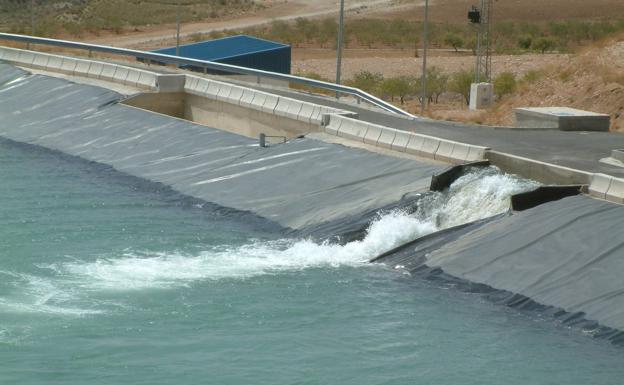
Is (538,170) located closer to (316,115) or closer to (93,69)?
(316,115)

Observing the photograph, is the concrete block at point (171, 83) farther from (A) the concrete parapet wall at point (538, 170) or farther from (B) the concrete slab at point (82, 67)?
(A) the concrete parapet wall at point (538, 170)

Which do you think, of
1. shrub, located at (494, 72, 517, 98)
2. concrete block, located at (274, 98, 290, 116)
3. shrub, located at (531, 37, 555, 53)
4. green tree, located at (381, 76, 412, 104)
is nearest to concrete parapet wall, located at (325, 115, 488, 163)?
concrete block, located at (274, 98, 290, 116)

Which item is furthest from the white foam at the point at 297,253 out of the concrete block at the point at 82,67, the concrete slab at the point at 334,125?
the concrete block at the point at 82,67

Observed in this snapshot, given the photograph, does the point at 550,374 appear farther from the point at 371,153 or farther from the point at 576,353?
the point at 371,153

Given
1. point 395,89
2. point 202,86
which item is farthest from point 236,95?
point 395,89

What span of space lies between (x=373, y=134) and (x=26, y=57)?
2094cm

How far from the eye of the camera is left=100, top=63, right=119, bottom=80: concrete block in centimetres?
4238

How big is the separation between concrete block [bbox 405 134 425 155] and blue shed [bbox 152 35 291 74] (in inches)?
901

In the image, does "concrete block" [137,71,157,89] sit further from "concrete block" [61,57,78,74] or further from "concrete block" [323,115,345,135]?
"concrete block" [323,115,345,135]

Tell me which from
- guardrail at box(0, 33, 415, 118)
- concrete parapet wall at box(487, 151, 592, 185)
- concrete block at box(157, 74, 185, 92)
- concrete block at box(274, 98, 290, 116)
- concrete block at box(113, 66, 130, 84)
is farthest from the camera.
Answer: concrete block at box(113, 66, 130, 84)

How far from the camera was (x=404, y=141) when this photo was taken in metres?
28.7

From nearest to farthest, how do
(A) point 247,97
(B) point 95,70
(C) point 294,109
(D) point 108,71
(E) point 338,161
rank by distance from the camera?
(E) point 338,161 → (C) point 294,109 → (A) point 247,97 → (D) point 108,71 → (B) point 95,70

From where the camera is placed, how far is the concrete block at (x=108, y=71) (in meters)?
42.4

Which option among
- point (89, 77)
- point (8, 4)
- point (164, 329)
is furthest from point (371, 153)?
point (8, 4)
